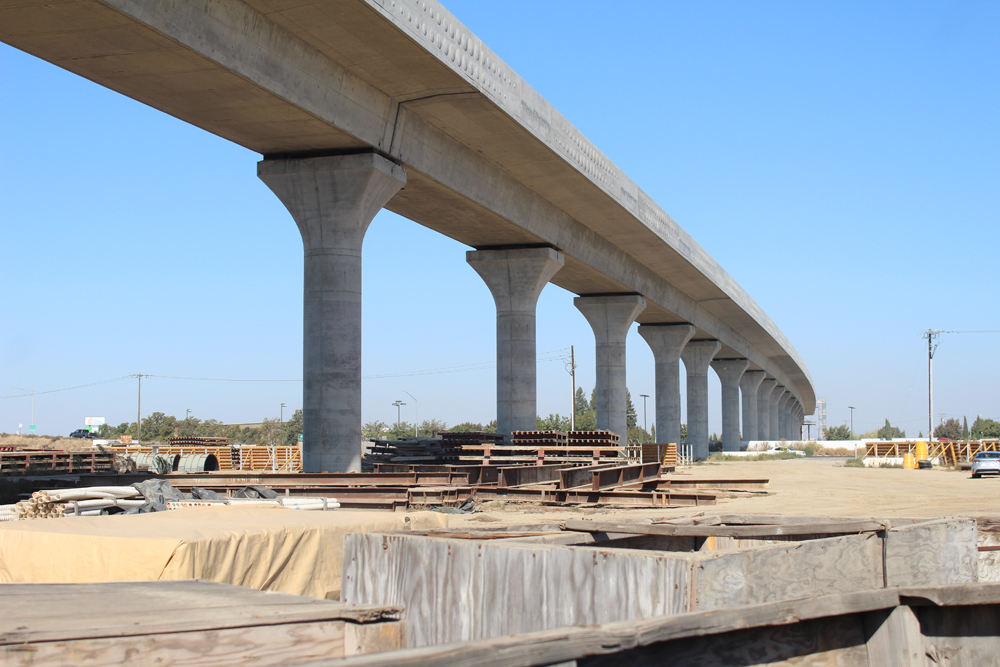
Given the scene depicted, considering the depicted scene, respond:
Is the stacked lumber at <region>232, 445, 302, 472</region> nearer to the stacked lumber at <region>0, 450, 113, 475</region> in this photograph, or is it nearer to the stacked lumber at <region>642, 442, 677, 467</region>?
the stacked lumber at <region>0, 450, 113, 475</region>

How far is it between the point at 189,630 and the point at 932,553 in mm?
5177

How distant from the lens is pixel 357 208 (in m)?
22.7

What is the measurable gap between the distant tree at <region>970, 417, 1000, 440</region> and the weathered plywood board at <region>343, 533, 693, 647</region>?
181460 mm

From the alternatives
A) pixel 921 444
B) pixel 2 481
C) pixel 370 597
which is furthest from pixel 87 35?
pixel 921 444

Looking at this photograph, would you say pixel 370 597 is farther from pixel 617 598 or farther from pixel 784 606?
pixel 784 606

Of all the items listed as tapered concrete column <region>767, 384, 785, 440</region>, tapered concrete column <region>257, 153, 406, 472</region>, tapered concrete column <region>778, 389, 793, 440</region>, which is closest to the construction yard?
tapered concrete column <region>257, 153, 406, 472</region>

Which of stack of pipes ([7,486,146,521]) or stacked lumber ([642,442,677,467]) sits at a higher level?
stack of pipes ([7,486,146,521])

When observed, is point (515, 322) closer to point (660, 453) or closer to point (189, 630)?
point (660, 453)

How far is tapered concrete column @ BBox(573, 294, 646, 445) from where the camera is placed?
141ft

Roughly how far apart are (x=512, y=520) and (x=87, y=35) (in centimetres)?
1164

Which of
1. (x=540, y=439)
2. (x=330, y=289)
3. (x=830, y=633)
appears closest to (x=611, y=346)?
(x=540, y=439)

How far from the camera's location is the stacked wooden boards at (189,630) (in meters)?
3.34

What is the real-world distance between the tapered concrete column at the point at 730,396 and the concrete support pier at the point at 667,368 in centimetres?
2247

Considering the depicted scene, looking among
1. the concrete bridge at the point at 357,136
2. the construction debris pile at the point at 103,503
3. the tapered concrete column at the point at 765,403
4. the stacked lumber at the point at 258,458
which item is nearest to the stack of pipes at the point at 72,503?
the construction debris pile at the point at 103,503
